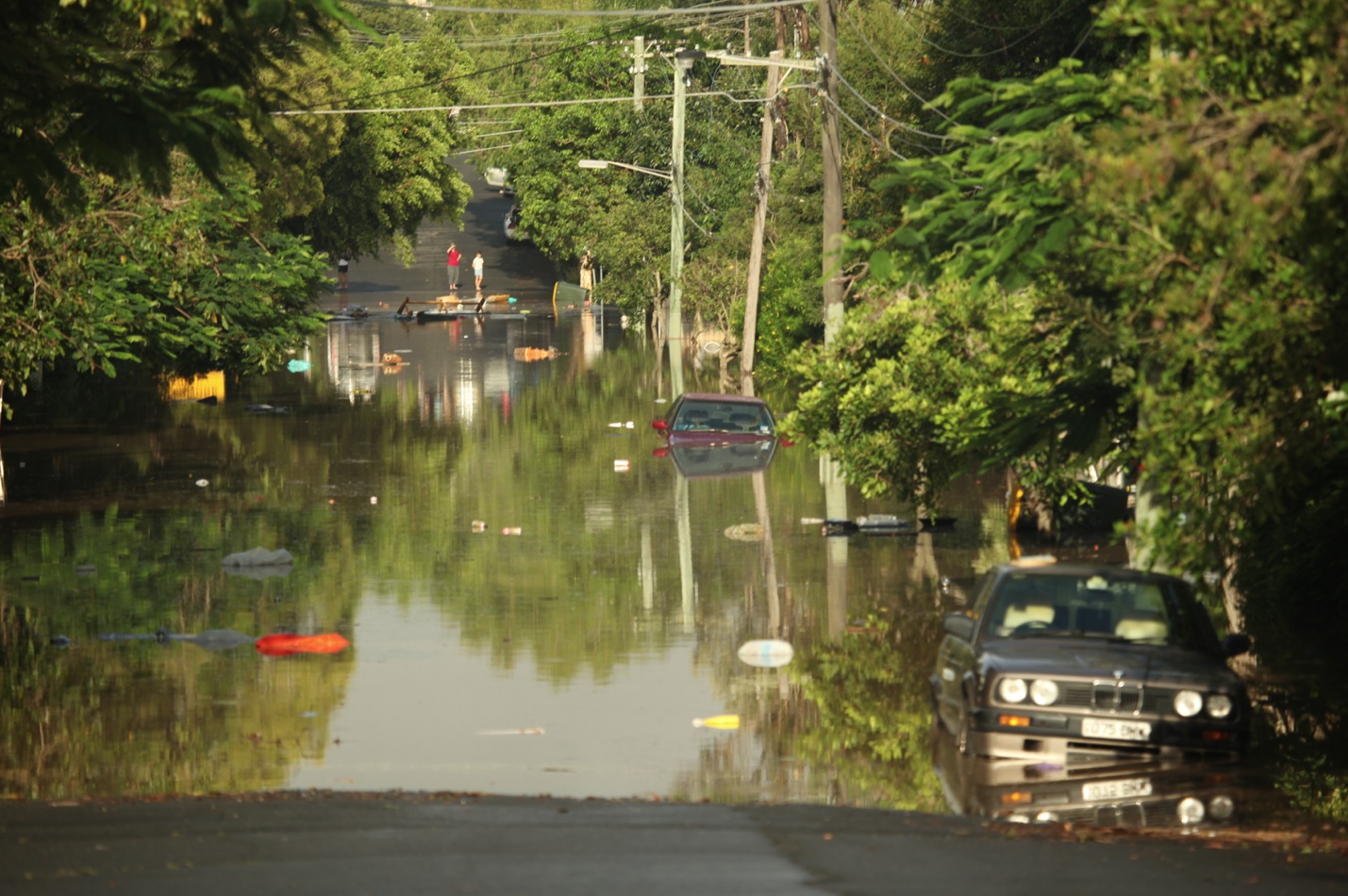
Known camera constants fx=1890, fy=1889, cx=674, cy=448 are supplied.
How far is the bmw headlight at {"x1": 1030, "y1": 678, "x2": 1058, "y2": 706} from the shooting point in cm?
1209

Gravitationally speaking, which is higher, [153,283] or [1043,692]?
[153,283]

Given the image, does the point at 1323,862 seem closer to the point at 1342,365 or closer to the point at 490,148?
the point at 1342,365

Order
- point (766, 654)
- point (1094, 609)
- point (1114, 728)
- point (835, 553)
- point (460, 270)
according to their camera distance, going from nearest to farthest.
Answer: point (1114, 728) → point (1094, 609) → point (766, 654) → point (835, 553) → point (460, 270)

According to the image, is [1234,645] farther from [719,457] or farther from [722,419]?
[722,419]

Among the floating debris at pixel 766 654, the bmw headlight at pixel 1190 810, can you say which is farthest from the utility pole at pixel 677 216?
the bmw headlight at pixel 1190 810

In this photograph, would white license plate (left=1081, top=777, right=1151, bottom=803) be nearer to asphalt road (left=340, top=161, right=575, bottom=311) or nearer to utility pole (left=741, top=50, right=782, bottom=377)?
utility pole (left=741, top=50, right=782, bottom=377)

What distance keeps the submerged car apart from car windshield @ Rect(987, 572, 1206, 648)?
74.7ft

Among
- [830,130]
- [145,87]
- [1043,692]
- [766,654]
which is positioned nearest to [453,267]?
[830,130]

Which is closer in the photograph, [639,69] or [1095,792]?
[1095,792]

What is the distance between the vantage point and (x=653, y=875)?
889cm

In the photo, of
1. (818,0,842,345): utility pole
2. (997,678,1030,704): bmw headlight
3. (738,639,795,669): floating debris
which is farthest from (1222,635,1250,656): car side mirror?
(818,0,842,345): utility pole

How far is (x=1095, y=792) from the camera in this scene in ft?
38.6

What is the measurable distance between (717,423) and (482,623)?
58.3 feet

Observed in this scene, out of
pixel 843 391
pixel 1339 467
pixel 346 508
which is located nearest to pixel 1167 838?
pixel 1339 467
